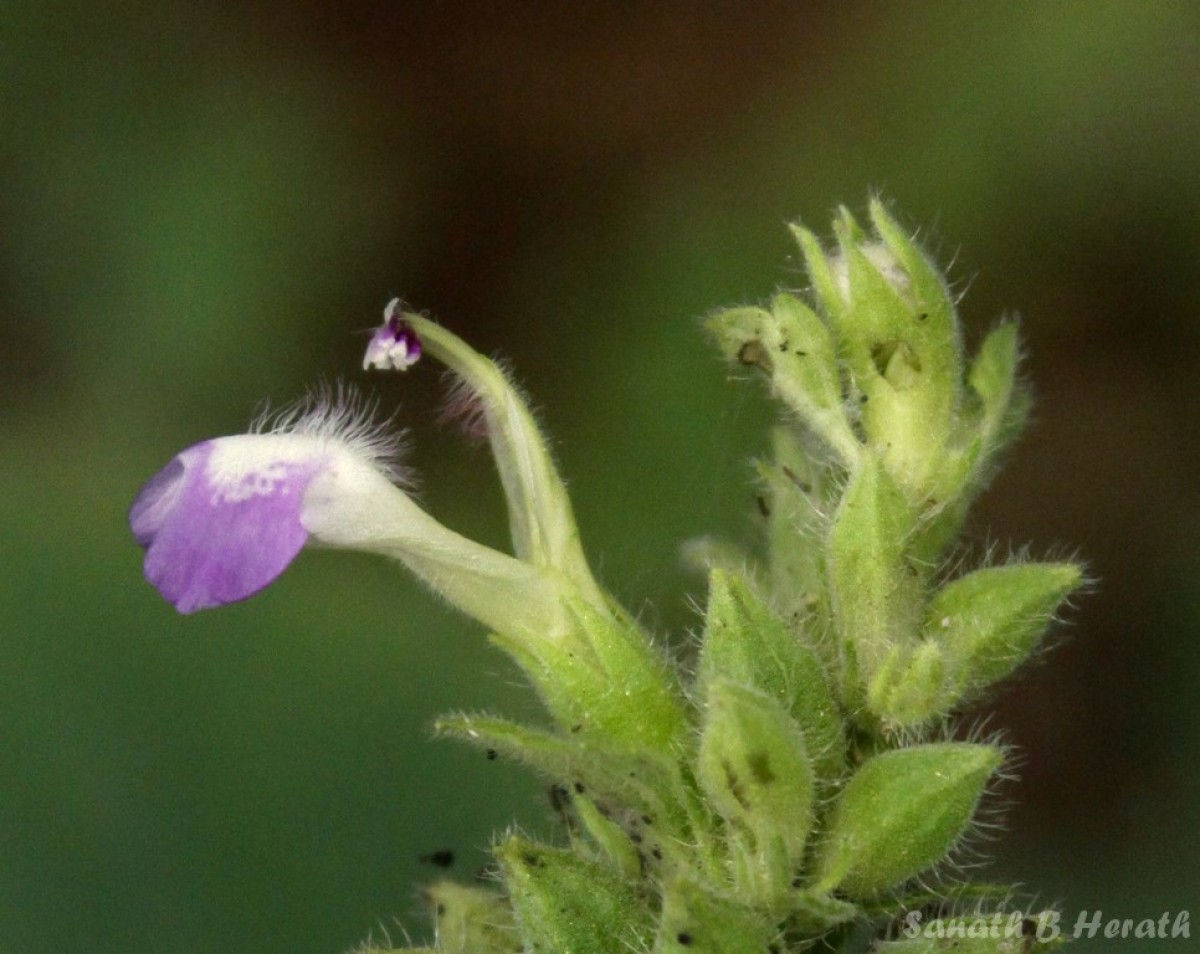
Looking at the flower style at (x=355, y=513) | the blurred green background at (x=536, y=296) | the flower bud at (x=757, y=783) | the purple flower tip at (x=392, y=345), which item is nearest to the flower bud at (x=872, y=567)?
the flower bud at (x=757, y=783)

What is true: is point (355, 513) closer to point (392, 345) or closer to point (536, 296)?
point (392, 345)

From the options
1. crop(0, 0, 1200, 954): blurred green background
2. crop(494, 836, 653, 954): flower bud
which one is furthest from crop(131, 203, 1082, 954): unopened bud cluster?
crop(0, 0, 1200, 954): blurred green background

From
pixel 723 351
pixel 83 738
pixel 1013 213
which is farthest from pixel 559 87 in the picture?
pixel 723 351

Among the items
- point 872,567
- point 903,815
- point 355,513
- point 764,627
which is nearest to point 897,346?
point 872,567

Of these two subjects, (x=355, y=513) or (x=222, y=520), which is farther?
(x=355, y=513)

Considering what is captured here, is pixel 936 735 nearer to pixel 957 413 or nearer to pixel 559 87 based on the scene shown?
pixel 957 413

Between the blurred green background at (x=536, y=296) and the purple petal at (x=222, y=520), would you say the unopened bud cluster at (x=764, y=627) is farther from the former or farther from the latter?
the blurred green background at (x=536, y=296)
